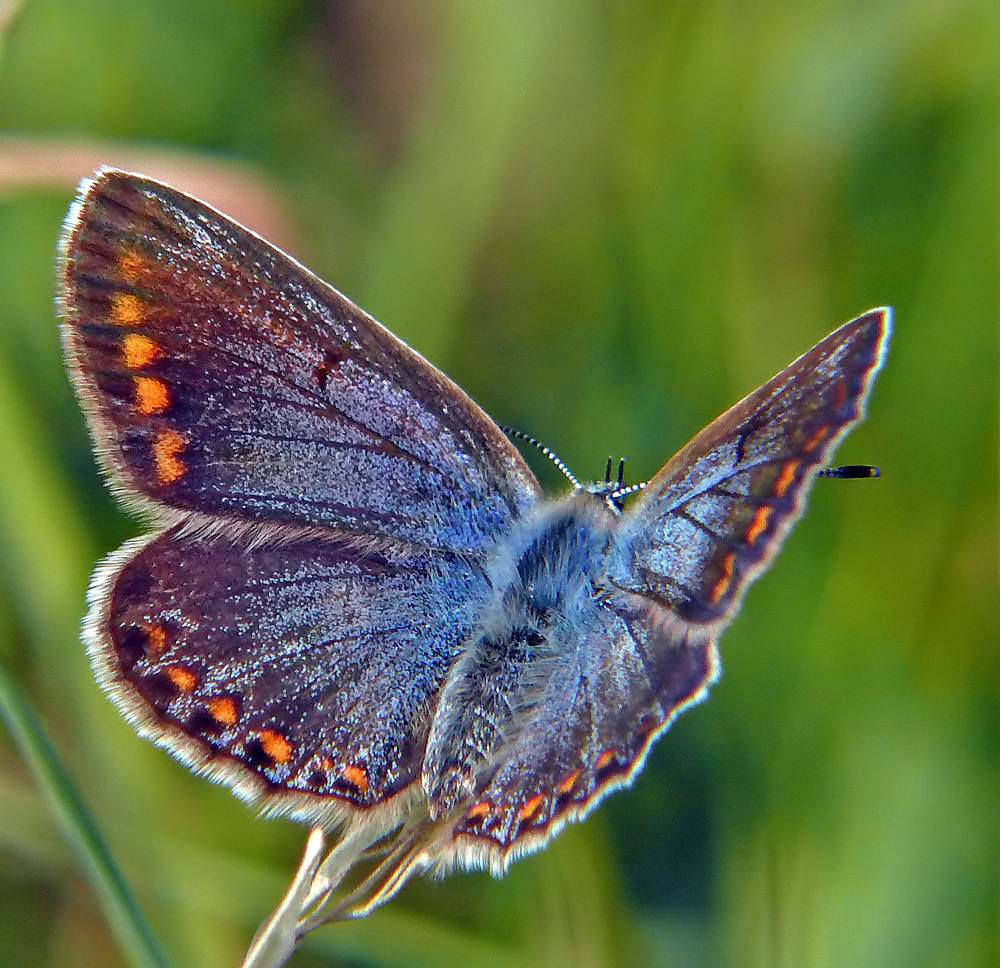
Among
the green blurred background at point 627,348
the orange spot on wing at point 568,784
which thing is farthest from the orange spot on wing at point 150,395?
the orange spot on wing at point 568,784

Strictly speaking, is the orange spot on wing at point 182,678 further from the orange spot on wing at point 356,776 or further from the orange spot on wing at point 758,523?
the orange spot on wing at point 758,523

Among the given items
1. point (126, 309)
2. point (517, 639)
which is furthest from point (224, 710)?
point (126, 309)

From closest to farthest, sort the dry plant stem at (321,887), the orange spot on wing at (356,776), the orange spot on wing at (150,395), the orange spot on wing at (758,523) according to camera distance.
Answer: the dry plant stem at (321,887) < the orange spot on wing at (758,523) < the orange spot on wing at (356,776) < the orange spot on wing at (150,395)

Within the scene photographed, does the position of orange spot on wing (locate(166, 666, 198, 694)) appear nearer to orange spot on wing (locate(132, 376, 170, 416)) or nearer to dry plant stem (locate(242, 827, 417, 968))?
dry plant stem (locate(242, 827, 417, 968))

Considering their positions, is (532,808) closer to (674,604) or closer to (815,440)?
(674,604)

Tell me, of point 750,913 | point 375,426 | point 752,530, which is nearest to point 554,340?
point 375,426

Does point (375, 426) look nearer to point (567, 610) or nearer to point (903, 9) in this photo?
point (567, 610)
